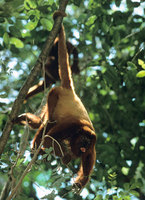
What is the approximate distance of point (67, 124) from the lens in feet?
15.4

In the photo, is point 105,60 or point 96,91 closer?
point 105,60

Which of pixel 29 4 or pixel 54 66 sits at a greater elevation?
pixel 29 4

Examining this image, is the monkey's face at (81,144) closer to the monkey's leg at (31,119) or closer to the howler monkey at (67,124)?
the howler monkey at (67,124)

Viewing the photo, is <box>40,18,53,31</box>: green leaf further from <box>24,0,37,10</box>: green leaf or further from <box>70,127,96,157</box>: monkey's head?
<box>70,127,96,157</box>: monkey's head

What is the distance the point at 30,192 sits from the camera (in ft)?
20.0

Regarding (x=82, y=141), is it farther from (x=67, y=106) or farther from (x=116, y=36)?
(x=116, y=36)

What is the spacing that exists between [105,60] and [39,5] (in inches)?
51.7

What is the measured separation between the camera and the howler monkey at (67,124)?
181 inches

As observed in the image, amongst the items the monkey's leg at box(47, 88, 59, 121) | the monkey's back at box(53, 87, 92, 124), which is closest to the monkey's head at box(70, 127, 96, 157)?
the monkey's back at box(53, 87, 92, 124)

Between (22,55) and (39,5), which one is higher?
(39,5)

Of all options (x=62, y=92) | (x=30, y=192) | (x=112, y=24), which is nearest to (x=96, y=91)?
(x=62, y=92)

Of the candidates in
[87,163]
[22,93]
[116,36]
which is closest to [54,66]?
[116,36]

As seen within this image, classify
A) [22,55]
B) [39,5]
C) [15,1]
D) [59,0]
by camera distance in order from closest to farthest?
[15,1] → [39,5] → [59,0] → [22,55]

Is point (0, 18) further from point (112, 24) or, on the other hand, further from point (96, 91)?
point (96, 91)
